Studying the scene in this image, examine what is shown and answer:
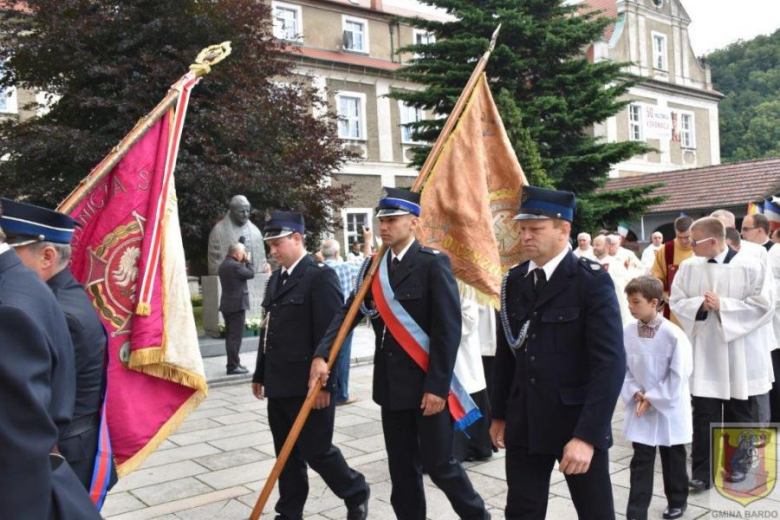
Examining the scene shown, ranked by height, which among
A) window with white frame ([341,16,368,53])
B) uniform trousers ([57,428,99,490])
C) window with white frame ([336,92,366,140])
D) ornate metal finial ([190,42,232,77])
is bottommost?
uniform trousers ([57,428,99,490])

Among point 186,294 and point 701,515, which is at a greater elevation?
point 186,294

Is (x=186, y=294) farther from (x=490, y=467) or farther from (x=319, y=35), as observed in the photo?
(x=319, y=35)

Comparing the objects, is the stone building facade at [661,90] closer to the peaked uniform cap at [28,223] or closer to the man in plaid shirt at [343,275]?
the man in plaid shirt at [343,275]

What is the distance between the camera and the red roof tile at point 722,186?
72.5ft

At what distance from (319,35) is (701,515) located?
28.5 m

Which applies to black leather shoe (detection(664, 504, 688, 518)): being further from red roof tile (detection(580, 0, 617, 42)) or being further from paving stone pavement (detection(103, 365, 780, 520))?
red roof tile (detection(580, 0, 617, 42))

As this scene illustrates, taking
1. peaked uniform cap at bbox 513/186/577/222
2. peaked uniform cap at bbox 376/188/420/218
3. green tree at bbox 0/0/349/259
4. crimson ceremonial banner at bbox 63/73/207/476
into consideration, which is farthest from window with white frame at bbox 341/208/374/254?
peaked uniform cap at bbox 513/186/577/222

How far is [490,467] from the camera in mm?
5730

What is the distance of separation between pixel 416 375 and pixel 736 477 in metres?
2.76

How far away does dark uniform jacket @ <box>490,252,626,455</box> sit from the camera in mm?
3082

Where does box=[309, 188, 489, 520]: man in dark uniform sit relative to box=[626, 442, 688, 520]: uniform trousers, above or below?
above

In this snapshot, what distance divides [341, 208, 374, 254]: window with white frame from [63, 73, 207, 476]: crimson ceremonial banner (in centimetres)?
2543

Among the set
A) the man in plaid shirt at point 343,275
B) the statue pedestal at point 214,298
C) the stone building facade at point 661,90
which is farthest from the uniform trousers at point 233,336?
the stone building facade at point 661,90

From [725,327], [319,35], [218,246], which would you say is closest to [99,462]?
[725,327]
